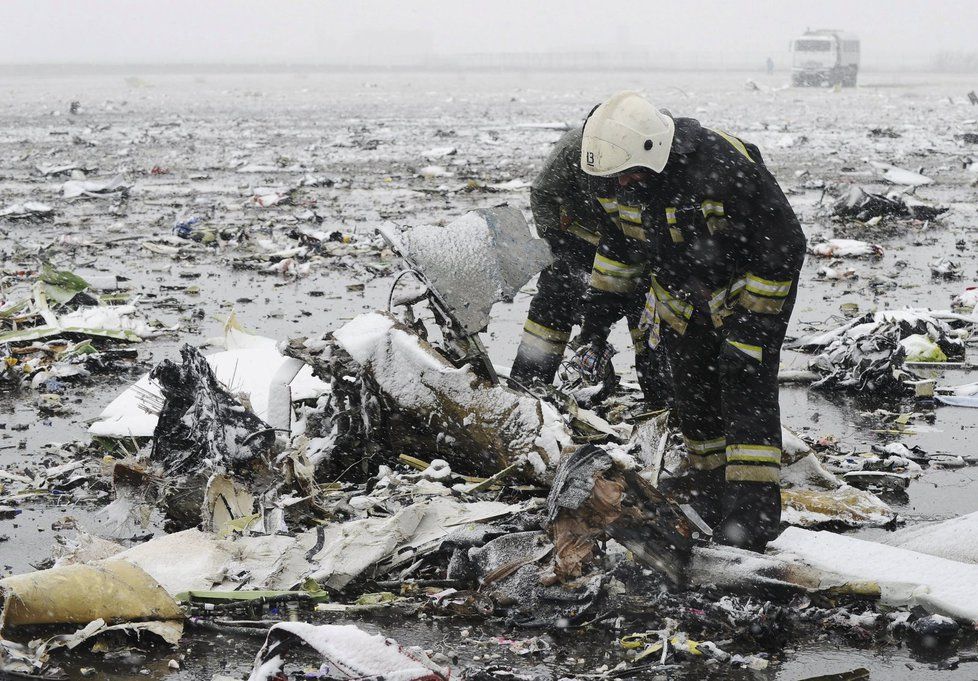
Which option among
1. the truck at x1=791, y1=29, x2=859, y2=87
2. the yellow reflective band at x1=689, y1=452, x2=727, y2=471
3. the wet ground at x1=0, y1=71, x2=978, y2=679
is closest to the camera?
the yellow reflective band at x1=689, y1=452, x2=727, y2=471

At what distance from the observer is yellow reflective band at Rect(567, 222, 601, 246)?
5.35m

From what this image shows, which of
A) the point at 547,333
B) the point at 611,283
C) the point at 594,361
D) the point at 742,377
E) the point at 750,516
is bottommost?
the point at 750,516

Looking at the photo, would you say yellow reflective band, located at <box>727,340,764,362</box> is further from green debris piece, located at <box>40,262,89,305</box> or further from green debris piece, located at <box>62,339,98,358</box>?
green debris piece, located at <box>40,262,89,305</box>

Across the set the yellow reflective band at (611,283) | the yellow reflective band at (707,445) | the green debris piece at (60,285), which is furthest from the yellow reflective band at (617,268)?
the green debris piece at (60,285)

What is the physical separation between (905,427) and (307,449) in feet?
9.64

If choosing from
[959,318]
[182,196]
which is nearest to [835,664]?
[959,318]

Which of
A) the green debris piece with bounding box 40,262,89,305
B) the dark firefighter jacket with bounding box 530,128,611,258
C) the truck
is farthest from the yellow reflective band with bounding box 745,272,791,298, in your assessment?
the truck

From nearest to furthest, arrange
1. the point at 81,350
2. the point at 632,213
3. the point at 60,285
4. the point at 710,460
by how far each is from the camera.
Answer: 1. the point at 632,213
2. the point at 710,460
3. the point at 81,350
4. the point at 60,285

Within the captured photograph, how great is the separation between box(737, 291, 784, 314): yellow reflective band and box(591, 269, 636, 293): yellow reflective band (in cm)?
116

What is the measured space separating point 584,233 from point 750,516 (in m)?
2.11

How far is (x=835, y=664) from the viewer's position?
299 centimetres

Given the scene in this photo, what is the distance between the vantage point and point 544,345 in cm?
529

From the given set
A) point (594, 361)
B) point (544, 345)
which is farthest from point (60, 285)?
point (594, 361)

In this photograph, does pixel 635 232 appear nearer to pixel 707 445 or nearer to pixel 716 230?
pixel 716 230
